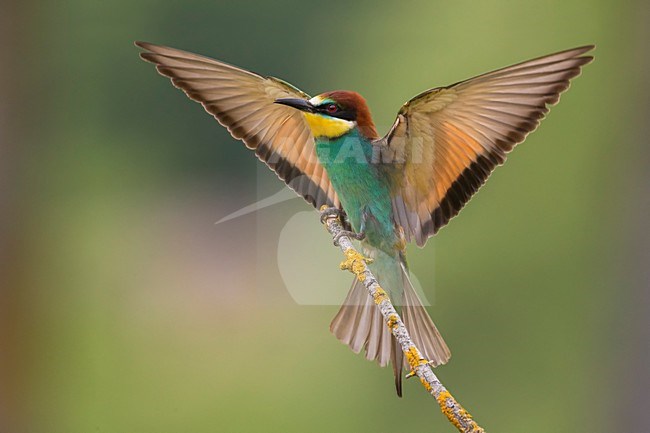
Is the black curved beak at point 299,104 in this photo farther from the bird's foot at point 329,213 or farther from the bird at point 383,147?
the bird's foot at point 329,213

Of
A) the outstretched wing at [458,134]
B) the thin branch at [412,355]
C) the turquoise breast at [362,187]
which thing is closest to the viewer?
the thin branch at [412,355]

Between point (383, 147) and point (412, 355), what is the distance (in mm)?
439

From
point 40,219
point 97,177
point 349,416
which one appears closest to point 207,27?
point 97,177

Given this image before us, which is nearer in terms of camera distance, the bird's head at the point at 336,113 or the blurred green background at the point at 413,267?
the bird's head at the point at 336,113

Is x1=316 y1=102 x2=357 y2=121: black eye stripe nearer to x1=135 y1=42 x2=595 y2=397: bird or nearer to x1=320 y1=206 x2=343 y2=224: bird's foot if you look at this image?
x1=135 y1=42 x2=595 y2=397: bird

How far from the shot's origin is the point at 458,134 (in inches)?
46.9

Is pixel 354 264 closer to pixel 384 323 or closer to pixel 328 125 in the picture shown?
pixel 384 323

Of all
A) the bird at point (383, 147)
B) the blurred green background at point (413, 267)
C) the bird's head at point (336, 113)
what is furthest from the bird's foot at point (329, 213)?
the blurred green background at point (413, 267)

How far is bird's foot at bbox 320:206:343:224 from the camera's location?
1.30 metres

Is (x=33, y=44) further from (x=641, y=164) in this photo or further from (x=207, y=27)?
(x=641, y=164)

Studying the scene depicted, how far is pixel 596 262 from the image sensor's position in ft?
10.6

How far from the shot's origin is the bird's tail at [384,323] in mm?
1143

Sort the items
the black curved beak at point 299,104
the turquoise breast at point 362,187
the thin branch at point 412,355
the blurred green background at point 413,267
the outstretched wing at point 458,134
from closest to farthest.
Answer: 1. the thin branch at point 412,355
2. the outstretched wing at point 458,134
3. the black curved beak at point 299,104
4. the turquoise breast at point 362,187
5. the blurred green background at point 413,267

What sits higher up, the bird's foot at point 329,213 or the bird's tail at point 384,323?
the bird's foot at point 329,213
